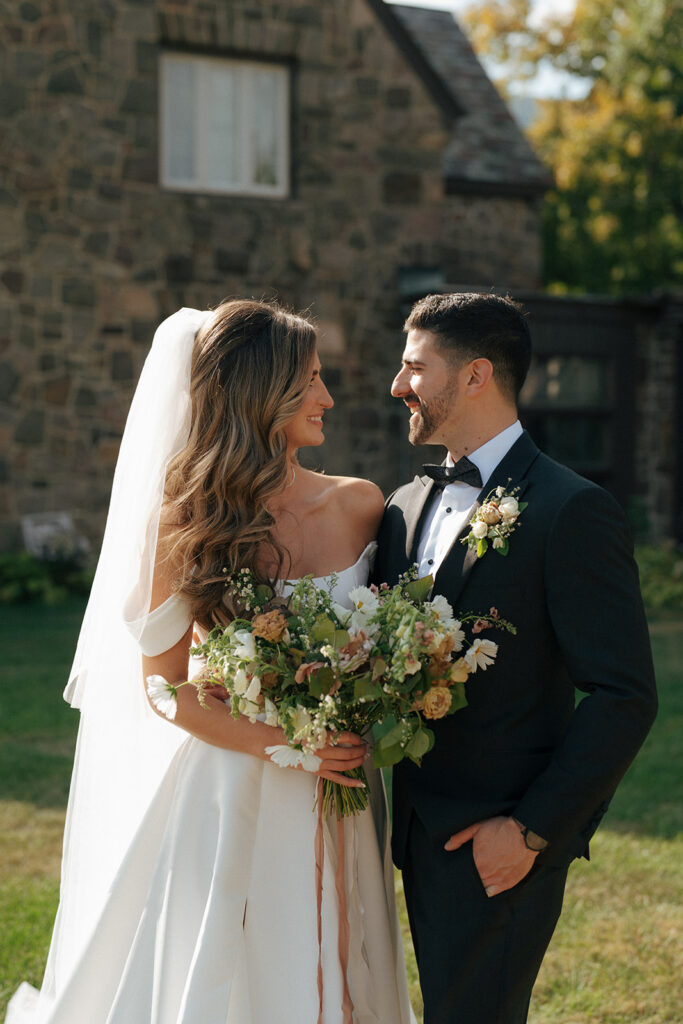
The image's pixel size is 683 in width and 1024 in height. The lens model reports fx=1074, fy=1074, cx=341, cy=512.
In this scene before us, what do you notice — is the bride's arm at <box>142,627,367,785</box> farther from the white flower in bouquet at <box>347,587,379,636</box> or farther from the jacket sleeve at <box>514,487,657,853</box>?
the jacket sleeve at <box>514,487,657,853</box>

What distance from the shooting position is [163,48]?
12.0m

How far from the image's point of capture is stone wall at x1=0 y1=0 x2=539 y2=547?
11594 millimetres

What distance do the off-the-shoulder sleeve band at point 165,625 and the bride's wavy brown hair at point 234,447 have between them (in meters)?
0.04

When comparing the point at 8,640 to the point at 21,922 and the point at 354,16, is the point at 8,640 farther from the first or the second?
the point at 354,16

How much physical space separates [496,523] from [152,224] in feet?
32.7

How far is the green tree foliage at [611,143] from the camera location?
1983cm

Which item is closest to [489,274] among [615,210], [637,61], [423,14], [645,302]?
[645,302]

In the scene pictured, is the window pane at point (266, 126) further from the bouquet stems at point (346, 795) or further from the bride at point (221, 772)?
the bouquet stems at point (346, 795)

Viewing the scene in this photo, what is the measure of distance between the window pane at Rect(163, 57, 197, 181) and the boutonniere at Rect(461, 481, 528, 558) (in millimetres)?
10249

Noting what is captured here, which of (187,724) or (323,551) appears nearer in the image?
(187,724)

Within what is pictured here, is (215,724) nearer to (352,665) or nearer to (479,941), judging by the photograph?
(352,665)

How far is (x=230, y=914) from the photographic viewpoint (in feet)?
10.00

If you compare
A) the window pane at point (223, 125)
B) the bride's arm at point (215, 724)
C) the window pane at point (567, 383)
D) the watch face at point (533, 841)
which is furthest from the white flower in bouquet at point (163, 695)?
the window pane at point (567, 383)

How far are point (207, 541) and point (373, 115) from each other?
427 inches
